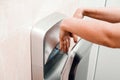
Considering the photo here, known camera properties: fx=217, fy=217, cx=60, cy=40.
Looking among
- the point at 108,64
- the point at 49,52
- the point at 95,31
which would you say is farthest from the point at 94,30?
the point at 108,64

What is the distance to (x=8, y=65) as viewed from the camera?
22.3 inches

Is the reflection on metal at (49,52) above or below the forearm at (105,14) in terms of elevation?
below

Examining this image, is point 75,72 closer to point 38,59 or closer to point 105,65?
point 38,59

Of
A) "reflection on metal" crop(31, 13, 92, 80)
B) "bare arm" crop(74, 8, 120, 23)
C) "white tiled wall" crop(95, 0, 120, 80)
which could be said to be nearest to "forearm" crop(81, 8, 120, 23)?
"bare arm" crop(74, 8, 120, 23)

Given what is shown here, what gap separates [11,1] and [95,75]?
103cm

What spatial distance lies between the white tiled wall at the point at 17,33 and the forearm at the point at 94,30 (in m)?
0.12

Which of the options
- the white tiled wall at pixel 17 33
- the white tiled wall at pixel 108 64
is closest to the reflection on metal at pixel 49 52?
the white tiled wall at pixel 17 33

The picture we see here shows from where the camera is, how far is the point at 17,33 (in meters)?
0.57

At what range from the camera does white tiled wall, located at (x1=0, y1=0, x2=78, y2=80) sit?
0.51 metres

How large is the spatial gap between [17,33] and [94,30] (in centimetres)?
20

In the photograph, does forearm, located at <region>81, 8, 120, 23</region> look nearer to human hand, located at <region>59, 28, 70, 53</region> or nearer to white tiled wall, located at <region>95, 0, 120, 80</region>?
human hand, located at <region>59, 28, 70, 53</region>

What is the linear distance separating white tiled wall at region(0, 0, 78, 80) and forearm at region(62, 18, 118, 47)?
0.12 m

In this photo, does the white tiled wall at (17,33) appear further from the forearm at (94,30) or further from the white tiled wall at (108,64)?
the white tiled wall at (108,64)

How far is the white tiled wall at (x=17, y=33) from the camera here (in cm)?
51
